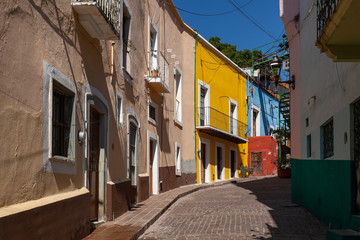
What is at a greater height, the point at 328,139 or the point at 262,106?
the point at 262,106

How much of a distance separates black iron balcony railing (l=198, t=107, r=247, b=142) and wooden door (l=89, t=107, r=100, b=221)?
13.0 metres

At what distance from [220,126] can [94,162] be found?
15.7m

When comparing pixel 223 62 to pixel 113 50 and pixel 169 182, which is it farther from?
pixel 113 50

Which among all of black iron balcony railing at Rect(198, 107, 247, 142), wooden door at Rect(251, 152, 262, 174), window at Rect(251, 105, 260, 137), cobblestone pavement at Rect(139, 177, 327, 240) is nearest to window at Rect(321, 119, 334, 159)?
cobblestone pavement at Rect(139, 177, 327, 240)

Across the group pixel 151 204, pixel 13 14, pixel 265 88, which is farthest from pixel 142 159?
pixel 265 88

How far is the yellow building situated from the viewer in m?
23.0

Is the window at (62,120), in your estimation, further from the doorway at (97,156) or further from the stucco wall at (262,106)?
the stucco wall at (262,106)

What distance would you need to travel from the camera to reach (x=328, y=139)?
9586 mm

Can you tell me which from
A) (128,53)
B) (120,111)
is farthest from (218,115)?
(120,111)

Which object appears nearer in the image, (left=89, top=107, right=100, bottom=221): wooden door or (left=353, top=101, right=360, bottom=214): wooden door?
(left=353, top=101, right=360, bottom=214): wooden door

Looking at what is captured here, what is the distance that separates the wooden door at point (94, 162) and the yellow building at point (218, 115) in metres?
12.7

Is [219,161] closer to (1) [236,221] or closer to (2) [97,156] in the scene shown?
(1) [236,221]

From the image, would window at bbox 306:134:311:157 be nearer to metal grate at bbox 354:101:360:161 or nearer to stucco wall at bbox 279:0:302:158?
stucco wall at bbox 279:0:302:158

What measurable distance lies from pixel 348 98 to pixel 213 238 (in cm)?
349
